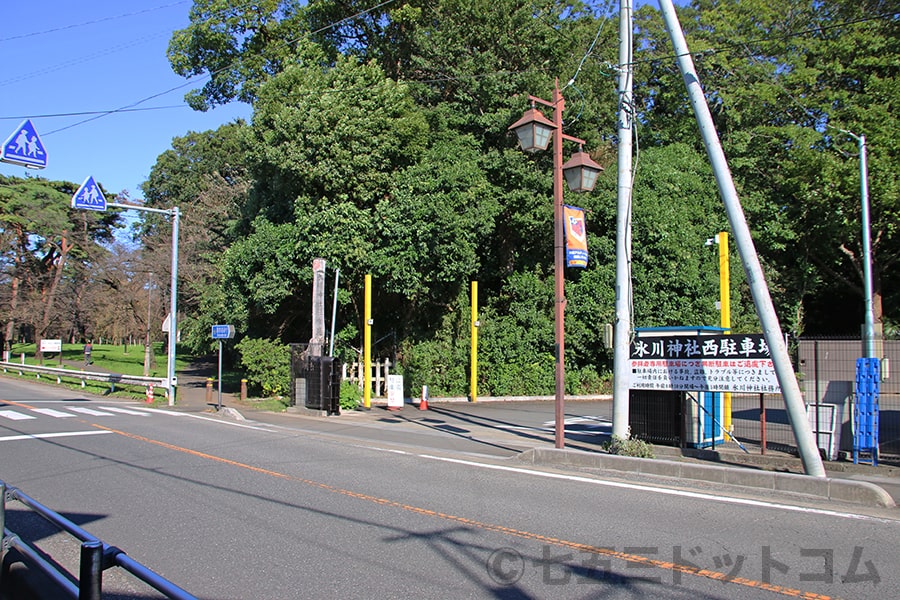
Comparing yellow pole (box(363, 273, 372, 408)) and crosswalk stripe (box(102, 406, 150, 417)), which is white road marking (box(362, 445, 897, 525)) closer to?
yellow pole (box(363, 273, 372, 408))

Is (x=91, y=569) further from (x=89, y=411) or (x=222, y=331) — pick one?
(x=222, y=331)

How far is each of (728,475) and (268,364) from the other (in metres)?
18.0

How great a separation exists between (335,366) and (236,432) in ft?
16.7

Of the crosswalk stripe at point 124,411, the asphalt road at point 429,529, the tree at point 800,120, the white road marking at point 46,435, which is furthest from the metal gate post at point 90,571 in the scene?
the tree at point 800,120

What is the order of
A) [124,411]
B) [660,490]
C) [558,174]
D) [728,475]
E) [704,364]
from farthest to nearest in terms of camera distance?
[124,411]
[558,174]
[704,364]
[728,475]
[660,490]

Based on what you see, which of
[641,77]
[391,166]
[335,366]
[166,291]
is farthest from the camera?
[166,291]

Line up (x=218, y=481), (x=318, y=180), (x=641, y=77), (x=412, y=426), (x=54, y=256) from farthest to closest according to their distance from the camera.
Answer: (x=54, y=256), (x=641, y=77), (x=318, y=180), (x=412, y=426), (x=218, y=481)

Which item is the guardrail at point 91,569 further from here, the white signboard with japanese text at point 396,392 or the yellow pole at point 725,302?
the white signboard with japanese text at point 396,392

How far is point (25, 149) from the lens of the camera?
448 inches

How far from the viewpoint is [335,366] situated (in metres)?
19.5

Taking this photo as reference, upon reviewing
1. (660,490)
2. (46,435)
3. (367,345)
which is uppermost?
(367,345)

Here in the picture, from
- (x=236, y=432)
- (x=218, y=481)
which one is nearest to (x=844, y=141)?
(x=236, y=432)

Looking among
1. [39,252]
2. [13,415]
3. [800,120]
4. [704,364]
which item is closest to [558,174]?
[704,364]

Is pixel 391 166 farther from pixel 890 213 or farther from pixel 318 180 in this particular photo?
pixel 890 213
